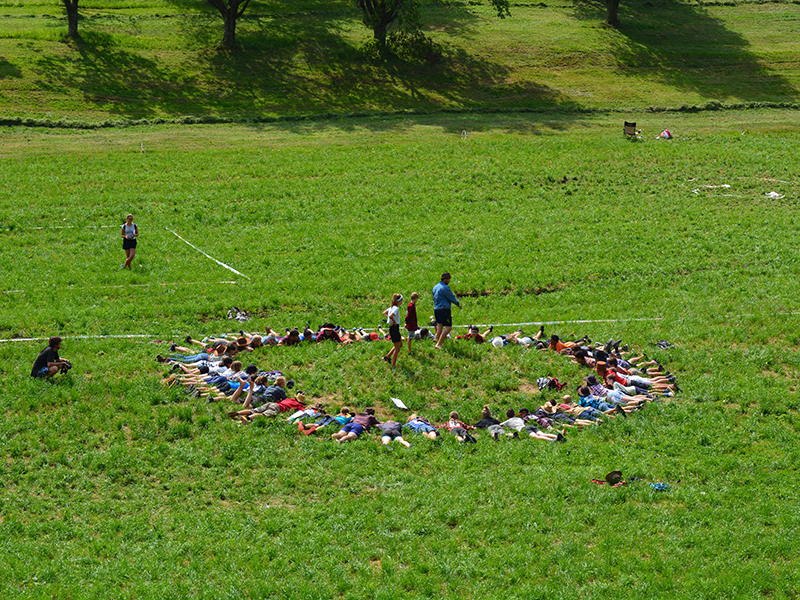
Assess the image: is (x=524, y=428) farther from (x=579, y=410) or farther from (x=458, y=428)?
(x=579, y=410)

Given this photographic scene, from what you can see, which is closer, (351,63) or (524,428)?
(524,428)

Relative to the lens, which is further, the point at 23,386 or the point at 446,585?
the point at 23,386

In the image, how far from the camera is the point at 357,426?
17734mm

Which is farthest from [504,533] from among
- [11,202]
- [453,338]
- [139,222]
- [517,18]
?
[517,18]

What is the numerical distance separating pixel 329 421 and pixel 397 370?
325 cm

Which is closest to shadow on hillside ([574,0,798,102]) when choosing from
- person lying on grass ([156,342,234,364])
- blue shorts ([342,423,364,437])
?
person lying on grass ([156,342,234,364])

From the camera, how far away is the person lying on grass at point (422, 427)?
17766 mm

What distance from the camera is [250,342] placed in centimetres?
2214

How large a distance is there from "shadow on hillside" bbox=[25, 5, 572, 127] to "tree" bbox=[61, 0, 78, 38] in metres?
1.01

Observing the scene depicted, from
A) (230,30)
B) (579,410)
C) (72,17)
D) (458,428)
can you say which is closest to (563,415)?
(579,410)

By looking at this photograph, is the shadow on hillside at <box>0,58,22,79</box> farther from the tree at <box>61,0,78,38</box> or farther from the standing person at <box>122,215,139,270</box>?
the standing person at <box>122,215,139,270</box>

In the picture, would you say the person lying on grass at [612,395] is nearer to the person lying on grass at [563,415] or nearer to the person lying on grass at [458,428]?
the person lying on grass at [563,415]

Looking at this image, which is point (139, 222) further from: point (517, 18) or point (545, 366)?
point (517, 18)

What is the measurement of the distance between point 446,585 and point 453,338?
1064 centimetres
